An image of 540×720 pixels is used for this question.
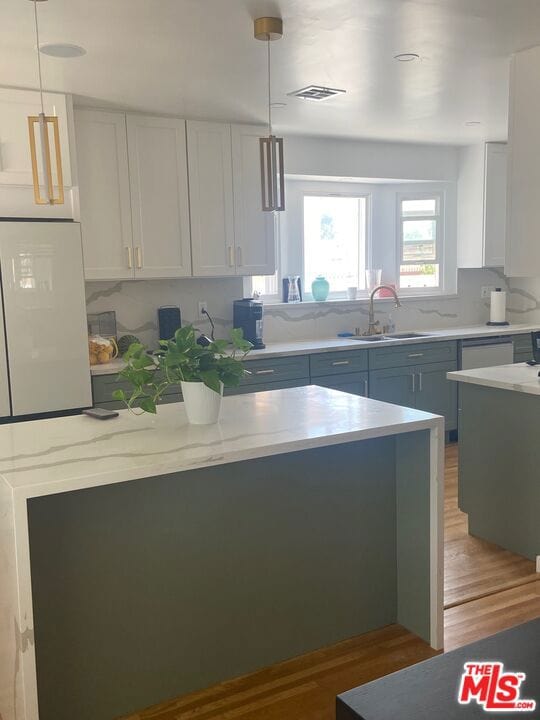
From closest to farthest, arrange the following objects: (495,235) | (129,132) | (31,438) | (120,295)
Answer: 1. (31,438)
2. (129,132)
3. (120,295)
4. (495,235)

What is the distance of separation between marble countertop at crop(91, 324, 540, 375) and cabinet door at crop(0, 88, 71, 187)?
45.9 inches

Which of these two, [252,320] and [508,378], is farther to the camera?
[252,320]

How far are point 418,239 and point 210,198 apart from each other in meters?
2.34

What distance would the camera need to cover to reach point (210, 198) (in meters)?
4.55

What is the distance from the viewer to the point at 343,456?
2.65m

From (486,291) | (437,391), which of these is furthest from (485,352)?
(486,291)

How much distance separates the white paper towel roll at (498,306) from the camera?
6.14 meters

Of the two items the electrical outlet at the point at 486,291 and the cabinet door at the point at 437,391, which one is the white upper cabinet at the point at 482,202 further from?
the cabinet door at the point at 437,391

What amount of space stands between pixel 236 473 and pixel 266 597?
0.49 metres

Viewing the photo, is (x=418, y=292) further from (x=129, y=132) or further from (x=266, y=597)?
(x=266, y=597)

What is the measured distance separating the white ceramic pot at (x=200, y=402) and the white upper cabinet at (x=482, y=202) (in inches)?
161

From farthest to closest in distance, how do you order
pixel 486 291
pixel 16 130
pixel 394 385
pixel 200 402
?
pixel 486 291
pixel 394 385
pixel 16 130
pixel 200 402

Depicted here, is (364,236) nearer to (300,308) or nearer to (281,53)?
(300,308)

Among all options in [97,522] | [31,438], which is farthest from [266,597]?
[31,438]
